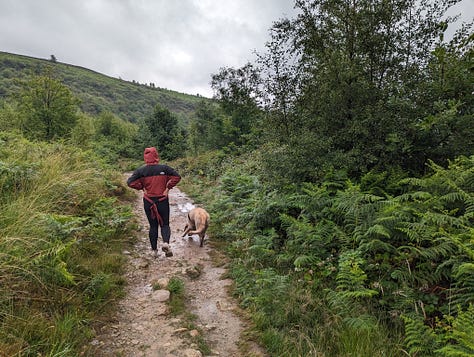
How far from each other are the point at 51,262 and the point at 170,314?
69.3 inches

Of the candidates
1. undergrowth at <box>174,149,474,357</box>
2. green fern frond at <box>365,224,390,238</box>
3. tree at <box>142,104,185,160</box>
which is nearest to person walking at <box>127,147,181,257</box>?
undergrowth at <box>174,149,474,357</box>

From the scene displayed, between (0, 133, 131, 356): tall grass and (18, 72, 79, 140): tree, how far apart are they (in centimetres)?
1394

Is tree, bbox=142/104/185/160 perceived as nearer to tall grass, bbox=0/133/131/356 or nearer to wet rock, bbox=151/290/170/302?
tall grass, bbox=0/133/131/356

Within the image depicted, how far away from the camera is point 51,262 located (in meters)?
3.53

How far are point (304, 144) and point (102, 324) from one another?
16.4 ft

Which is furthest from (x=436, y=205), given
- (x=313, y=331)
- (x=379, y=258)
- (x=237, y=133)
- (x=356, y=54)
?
(x=237, y=133)

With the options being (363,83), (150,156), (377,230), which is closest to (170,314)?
(377,230)

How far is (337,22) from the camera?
6.27 metres

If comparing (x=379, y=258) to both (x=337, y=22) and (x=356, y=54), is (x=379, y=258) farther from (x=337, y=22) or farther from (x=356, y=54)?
(x=337, y=22)

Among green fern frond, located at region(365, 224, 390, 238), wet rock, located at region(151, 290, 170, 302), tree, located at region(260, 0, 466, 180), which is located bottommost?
wet rock, located at region(151, 290, 170, 302)

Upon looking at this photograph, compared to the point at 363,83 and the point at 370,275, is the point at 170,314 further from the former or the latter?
the point at 363,83

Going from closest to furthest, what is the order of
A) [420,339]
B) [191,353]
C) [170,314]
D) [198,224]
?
1. [420,339]
2. [191,353]
3. [170,314]
4. [198,224]

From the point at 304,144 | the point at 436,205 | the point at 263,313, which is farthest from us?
the point at 304,144

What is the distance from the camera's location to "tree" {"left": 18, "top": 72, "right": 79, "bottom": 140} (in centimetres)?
1760
